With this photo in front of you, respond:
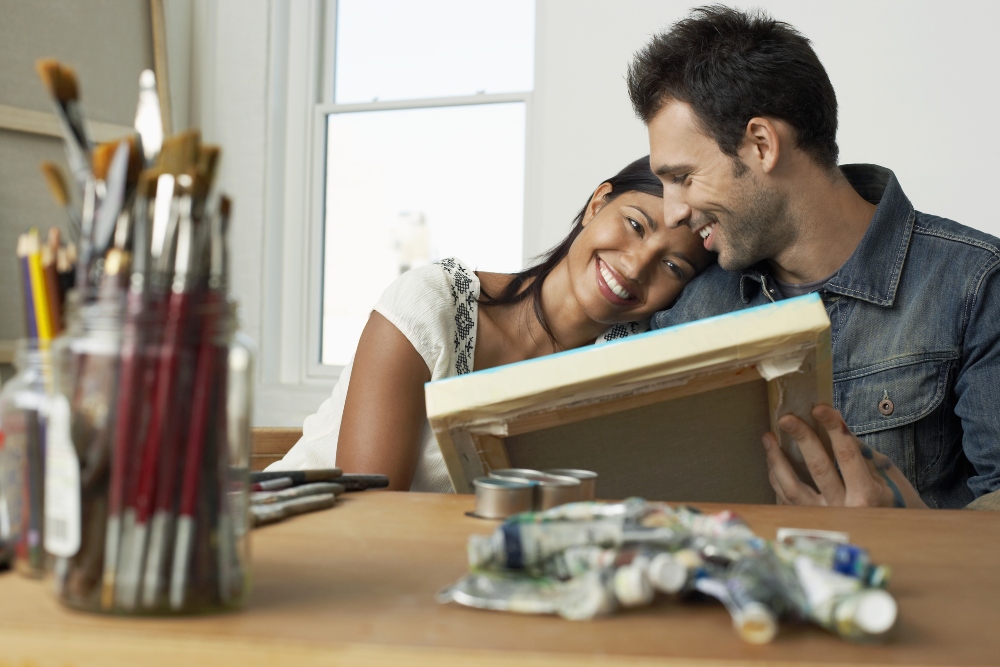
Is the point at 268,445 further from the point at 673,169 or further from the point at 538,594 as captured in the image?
the point at 538,594

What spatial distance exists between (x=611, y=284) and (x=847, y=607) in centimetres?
117

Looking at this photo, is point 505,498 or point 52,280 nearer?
point 52,280

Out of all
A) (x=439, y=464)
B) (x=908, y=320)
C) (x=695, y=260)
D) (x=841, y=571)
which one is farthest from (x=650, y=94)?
(x=841, y=571)

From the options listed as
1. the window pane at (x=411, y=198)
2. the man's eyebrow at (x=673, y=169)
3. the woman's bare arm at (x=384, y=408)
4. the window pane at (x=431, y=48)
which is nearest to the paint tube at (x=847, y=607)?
the woman's bare arm at (x=384, y=408)

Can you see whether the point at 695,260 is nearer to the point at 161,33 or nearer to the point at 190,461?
the point at 190,461

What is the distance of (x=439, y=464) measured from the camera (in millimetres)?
1434

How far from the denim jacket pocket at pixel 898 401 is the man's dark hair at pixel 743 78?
0.43 meters

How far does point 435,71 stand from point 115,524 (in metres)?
2.99

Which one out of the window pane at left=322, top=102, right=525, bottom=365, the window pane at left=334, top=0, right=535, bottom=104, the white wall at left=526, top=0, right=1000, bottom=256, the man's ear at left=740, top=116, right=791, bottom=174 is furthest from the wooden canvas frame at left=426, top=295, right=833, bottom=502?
the window pane at left=334, top=0, right=535, bottom=104

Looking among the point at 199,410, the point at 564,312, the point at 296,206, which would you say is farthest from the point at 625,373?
the point at 296,206

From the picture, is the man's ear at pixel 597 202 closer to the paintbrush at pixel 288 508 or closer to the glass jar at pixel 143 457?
the paintbrush at pixel 288 508

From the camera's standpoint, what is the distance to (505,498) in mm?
726

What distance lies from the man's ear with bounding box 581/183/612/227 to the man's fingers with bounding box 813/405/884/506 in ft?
2.57

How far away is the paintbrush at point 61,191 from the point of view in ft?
1.49
